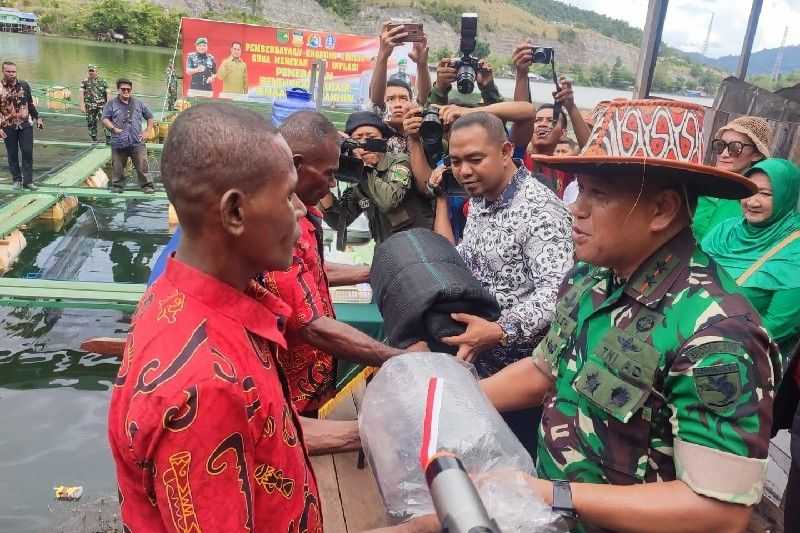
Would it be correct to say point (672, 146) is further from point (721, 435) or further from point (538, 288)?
point (538, 288)

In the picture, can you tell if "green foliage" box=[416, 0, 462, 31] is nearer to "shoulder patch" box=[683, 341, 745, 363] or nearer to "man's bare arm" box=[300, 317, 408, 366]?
"man's bare arm" box=[300, 317, 408, 366]

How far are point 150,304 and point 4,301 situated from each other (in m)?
5.51

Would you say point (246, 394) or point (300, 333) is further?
point (300, 333)

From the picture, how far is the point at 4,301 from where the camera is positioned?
18.1 ft

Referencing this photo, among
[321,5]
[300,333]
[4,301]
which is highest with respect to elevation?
[321,5]

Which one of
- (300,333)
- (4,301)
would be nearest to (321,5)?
(4,301)

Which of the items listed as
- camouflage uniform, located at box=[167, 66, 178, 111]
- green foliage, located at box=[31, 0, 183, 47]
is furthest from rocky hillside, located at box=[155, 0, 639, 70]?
camouflage uniform, located at box=[167, 66, 178, 111]

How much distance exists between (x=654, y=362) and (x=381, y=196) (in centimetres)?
229

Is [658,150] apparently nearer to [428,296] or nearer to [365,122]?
[428,296]

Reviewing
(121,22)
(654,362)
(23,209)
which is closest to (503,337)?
(654,362)

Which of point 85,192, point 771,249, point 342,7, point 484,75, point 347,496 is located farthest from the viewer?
point 342,7

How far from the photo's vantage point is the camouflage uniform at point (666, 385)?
3.82 feet

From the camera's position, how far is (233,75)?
1334 centimetres

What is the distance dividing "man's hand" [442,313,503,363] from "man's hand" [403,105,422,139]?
150cm
